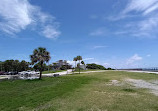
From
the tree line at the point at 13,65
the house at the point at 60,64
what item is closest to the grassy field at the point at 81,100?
the tree line at the point at 13,65

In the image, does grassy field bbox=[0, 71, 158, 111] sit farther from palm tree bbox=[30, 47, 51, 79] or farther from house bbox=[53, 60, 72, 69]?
house bbox=[53, 60, 72, 69]

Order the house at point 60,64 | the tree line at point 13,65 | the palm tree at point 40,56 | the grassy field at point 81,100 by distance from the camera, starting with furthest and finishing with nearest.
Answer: the house at point 60,64
the tree line at point 13,65
the palm tree at point 40,56
the grassy field at point 81,100

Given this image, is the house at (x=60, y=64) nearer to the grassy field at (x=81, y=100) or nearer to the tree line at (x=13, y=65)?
the tree line at (x=13, y=65)

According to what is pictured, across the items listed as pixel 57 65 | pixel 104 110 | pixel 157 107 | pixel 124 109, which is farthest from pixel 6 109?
pixel 57 65

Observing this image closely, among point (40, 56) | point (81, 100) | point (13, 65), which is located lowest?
point (81, 100)

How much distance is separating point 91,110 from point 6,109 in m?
5.58

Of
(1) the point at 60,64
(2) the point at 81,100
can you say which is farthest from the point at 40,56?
(1) the point at 60,64

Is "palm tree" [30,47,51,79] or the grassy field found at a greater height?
"palm tree" [30,47,51,79]

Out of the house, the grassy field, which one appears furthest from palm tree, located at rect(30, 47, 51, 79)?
the house

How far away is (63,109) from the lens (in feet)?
22.0

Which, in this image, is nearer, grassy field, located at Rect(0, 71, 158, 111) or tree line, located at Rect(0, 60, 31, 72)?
grassy field, located at Rect(0, 71, 158, 111)

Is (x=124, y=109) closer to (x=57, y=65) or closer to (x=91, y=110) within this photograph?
(x=91, y=110)

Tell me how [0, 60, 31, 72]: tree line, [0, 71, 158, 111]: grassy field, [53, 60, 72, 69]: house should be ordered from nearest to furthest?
[0, 71, 158, 111]: grassy field
[0, 60, 31, 72]: tree line
[53, 60, 72, 69]: house

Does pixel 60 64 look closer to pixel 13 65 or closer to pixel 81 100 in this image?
pixel 13 65
